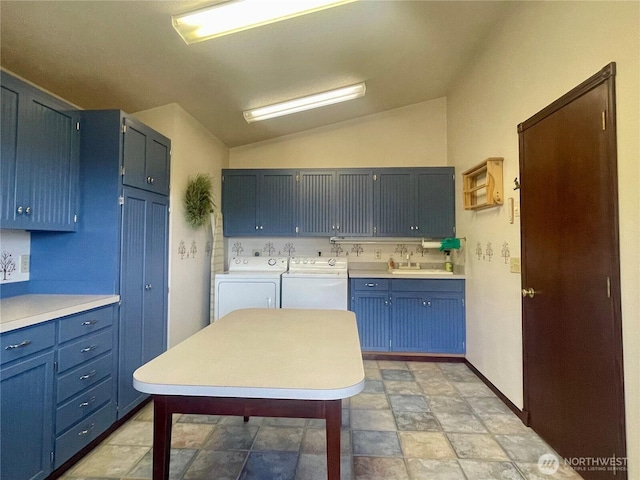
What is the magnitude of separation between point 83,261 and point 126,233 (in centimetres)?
32

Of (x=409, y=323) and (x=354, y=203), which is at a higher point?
(x=354, y=203)

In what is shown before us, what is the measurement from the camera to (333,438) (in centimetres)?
100

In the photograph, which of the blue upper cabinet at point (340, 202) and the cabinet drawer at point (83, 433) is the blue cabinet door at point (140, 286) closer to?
the cabinet drawer at point (83, 433)

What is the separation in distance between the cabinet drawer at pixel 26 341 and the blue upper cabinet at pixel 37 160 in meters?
0.61

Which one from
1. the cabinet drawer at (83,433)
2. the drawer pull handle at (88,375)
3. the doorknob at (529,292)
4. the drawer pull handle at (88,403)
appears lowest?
the cabinet drawer at (83,433)

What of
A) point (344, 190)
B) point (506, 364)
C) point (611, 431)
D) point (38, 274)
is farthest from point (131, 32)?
point (506, 364)

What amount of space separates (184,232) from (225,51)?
63.8 inches

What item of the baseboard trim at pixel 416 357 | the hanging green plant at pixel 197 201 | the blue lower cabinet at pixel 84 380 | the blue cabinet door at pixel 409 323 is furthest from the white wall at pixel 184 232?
the blue cabinet door at pixel 409 323

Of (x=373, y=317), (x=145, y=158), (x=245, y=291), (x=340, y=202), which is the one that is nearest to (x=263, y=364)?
(x=145, y=158)

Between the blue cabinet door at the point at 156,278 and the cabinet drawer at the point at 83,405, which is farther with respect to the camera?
the blue cabinet door at the point at 156,278

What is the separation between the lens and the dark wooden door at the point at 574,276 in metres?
1.48

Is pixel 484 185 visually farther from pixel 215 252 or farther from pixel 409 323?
pixel 215 252

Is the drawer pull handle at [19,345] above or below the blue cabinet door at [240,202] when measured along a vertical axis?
below

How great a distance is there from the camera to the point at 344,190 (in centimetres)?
386
